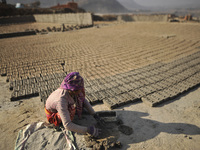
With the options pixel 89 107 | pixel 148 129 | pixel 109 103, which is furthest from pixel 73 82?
pixel 148 129

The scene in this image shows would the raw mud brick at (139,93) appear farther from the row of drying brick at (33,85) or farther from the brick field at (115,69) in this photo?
the row of drying brick at (33,85)

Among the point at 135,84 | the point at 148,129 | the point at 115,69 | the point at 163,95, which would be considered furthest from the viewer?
the point at 115,69

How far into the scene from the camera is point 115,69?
5.12 meters

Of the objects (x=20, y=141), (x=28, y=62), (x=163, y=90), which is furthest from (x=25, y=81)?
(x=163, y=90)

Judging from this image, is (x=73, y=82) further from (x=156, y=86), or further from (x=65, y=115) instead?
(x=156, y=86)

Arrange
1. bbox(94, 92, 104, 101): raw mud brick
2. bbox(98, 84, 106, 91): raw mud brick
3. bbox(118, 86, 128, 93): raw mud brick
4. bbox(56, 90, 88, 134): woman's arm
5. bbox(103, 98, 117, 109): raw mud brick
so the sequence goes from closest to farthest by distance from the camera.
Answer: bbox(56, 90, 88, 134): woman's arm
bbox(103, 98, 117, 109): raw mud brick
bbox(94, 92, 104, 101): raw mud brick
bbox(118, 86, 128, 93): raw mud brick
bbox(98, 84, 106, 91): raw mud brick

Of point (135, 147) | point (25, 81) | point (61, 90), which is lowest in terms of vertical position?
point (135, 147)

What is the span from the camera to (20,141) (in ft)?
7.80

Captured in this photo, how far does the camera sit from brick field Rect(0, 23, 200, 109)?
146 inches

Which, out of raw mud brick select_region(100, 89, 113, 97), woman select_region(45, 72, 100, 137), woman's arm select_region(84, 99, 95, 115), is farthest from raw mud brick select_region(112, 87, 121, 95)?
woman select_region(45, 72, 100, 137)

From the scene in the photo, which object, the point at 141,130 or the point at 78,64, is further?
the point at 78,64

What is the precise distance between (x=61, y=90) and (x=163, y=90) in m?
2.53

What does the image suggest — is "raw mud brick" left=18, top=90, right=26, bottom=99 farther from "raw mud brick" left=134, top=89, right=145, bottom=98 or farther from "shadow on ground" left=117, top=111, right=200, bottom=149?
"raw mud brick" left=134, top=89, right=145, bottom=98

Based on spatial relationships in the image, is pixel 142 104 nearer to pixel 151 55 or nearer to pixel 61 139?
pixel 61 139
